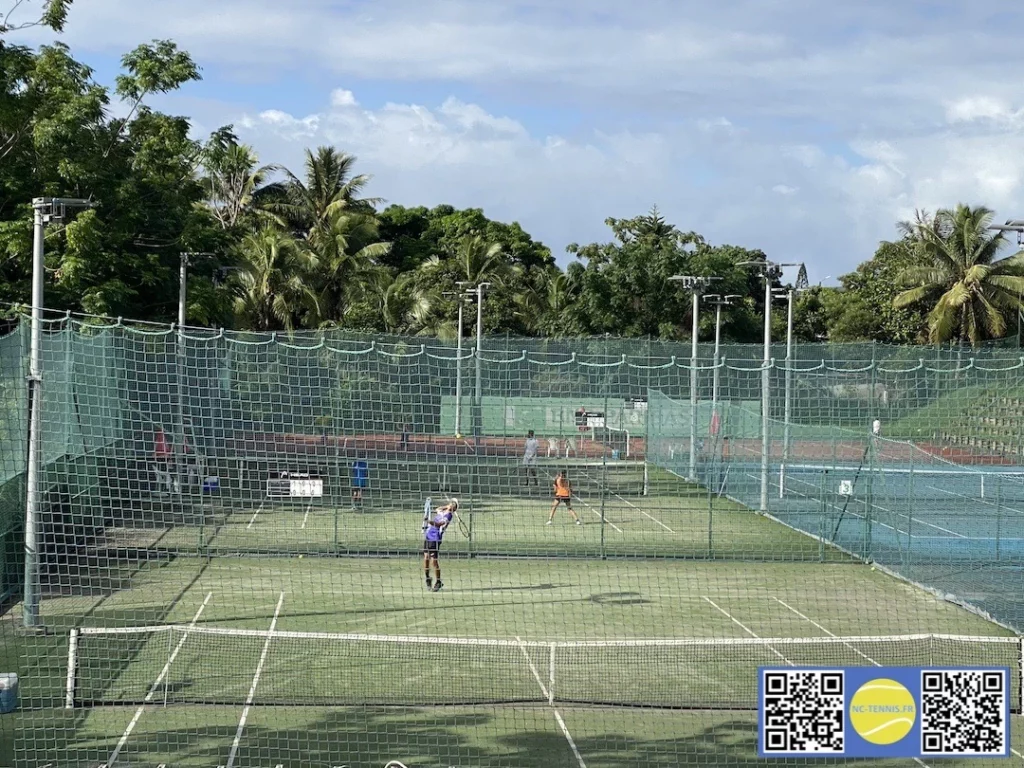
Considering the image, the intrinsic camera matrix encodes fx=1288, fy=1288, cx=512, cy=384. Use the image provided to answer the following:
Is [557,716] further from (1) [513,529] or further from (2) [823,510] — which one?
(2) [823,510]

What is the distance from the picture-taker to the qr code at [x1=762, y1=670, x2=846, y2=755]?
778cm

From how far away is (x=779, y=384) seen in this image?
2648 centimetres

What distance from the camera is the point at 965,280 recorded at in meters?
42.4

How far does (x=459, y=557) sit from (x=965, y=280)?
28.5 metres

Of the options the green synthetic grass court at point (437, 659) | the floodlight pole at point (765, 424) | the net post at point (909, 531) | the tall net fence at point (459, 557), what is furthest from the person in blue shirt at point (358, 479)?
the net post at point (909, 531)

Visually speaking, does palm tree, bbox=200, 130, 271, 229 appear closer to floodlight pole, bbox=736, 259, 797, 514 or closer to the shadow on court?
floodlight pole, bbox=736, 259, 797, 514

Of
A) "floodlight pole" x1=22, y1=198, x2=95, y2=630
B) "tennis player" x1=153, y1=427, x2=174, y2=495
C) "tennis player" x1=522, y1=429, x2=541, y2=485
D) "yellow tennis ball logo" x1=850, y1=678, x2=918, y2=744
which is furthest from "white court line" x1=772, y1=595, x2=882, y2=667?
"floodlight pole" x1=22, y1=198, x2=95, y2=630

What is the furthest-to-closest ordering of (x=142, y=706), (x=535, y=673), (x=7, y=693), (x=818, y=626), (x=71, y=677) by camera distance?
(x=818, y=626) < (x=535, y=673) < (x=142, y=706) < (x=71, y=677) < (x=7, y=693)

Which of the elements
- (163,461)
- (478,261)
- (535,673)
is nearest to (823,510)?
(535,673)

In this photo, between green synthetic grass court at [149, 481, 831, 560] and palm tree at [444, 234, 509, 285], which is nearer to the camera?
green synthetic grass court at [149, 481, 831, 560]

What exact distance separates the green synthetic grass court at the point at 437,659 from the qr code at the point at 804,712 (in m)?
1.67

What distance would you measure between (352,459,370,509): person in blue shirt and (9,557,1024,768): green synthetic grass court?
95cm

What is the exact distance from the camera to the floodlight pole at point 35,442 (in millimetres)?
10969

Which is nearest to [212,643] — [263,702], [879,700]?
[263,702]
